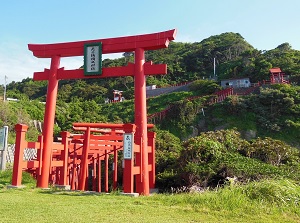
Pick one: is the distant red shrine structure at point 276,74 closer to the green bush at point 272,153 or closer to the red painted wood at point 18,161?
the green bush at point 272,153

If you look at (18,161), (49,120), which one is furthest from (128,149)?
(49,120)

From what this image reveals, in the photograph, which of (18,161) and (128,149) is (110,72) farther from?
(18,161)

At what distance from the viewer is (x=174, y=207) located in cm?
512

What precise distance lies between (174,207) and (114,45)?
536 cm

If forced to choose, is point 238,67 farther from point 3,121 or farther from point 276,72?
point 3,121

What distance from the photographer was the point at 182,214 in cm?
469

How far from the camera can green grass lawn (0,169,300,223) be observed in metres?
4.42

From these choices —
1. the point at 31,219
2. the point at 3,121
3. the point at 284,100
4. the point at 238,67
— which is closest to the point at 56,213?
the point at 31,219

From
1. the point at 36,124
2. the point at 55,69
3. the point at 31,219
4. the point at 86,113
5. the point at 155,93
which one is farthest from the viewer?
the point at 155,93

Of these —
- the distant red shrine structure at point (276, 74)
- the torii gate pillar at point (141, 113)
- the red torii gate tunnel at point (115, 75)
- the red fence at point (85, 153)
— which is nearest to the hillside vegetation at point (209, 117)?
the distant red shrine structure at point (276, 74)

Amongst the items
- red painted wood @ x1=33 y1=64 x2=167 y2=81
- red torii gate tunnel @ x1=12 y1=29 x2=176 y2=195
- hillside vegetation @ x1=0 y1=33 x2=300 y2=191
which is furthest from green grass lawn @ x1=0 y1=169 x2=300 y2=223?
red painted wood @ x1=33 y1=64 x2=167 y2=81

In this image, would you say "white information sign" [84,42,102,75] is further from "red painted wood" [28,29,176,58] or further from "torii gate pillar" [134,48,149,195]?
"torii gate pillar" [134,48,149,195]

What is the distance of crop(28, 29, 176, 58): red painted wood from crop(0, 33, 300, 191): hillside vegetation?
4138mm

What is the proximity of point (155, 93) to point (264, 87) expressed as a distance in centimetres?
1591
